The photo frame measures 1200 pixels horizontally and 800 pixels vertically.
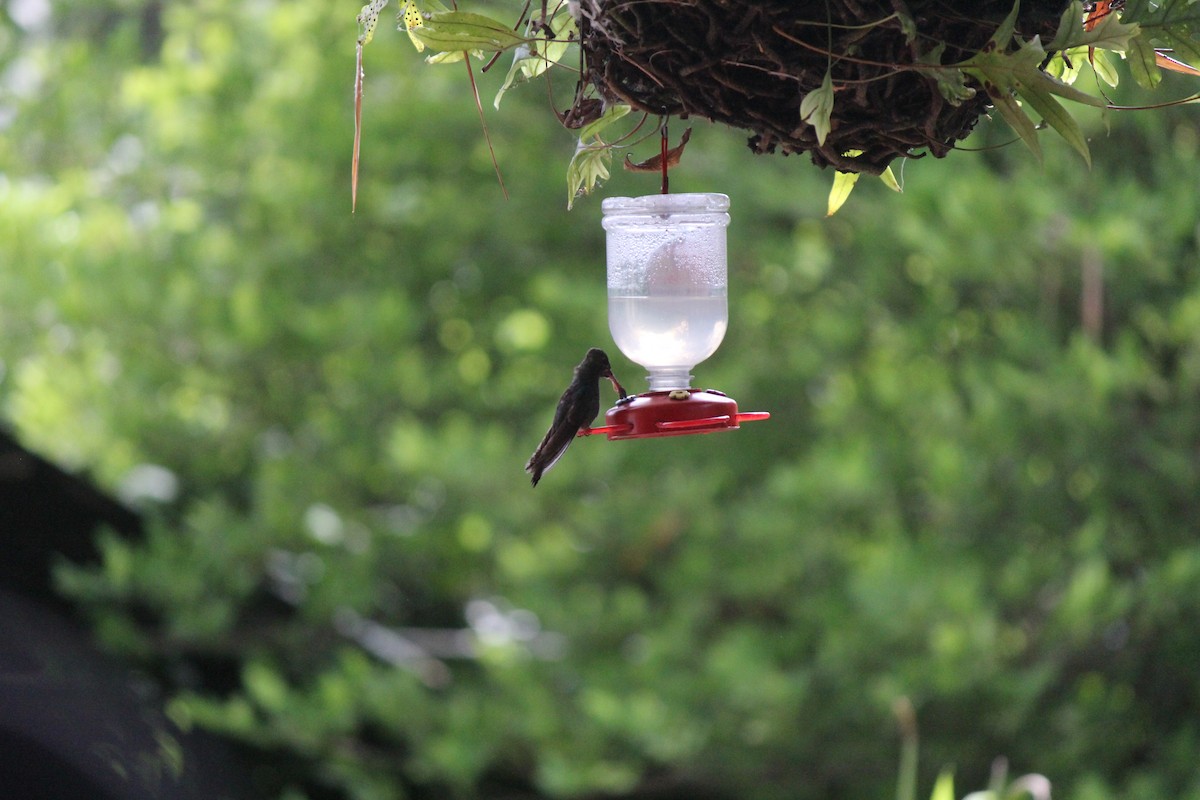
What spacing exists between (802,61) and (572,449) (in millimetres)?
2307

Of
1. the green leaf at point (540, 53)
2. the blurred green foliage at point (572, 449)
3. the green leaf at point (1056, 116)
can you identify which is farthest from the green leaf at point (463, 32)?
the blurred green foliage at point (572, 449)

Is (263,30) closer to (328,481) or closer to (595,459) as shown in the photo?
(328,481)

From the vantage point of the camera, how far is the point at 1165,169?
266 cm

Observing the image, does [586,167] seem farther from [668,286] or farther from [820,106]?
[820,106]

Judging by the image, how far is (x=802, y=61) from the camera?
791mm

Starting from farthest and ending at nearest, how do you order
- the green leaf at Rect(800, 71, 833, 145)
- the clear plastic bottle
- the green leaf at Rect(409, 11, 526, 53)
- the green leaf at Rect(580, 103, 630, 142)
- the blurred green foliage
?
A: 1. the blurred green foliage
2. the clear plastic bottle
3. the green leaf at Rect(580, 103, 630, 142)
4. the green leaf at Rect(409, 11, 526, 53)
5. the green leaf at Rect(800, 71, 833, 145)

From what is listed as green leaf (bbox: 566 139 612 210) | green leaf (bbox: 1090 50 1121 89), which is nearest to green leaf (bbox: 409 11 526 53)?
green leaf (bbox: 566 139 612 210)

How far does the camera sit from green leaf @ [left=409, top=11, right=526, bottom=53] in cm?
85

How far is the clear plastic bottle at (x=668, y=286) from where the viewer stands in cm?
108

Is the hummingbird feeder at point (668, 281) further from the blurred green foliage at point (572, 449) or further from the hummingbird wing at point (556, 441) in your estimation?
the blurred green foliage at point (572, 449)

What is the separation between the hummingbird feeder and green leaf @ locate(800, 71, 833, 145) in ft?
0.89

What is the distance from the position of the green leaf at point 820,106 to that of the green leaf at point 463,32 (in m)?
0.24

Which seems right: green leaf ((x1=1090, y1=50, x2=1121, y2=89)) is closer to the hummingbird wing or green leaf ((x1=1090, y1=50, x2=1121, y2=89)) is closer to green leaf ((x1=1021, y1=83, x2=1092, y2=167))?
green leaf ((x1=1021, y1=83, x2=1092, y2=167))

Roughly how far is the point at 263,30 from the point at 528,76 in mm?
2837
